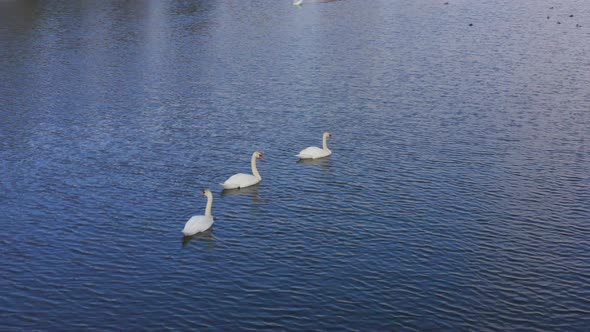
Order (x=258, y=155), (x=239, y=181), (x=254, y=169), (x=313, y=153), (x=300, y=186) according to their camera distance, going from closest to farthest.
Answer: (x=239, y=181) < (x=300, y=186) < (x=254, y=169) < (x=258, y=155) < (x=313, y=153)

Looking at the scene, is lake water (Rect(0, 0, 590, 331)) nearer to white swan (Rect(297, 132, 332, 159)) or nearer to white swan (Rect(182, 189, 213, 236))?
white swan (Rect(182, 189, 213, 236))

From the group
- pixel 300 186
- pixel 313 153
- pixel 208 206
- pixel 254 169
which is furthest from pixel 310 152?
pixel 208 206

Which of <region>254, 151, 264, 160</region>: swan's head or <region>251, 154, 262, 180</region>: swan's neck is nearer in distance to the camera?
<region>251, 154, 262, 180</region>: swan's neck

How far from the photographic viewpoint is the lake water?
30625 millimetres

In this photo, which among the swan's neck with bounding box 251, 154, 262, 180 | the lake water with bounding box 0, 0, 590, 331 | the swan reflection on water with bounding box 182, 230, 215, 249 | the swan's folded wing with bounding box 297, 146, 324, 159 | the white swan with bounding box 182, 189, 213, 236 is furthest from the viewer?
the swan's folded wing with bounding box 297, 146, 324, 159

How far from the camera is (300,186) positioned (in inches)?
1741

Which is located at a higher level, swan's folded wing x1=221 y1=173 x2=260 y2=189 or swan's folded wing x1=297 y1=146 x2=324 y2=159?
swan's folded wing x1=297 y1=146 x2=324 y2=159

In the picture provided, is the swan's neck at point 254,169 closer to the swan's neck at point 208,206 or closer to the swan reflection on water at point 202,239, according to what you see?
the swan's neck at point 208,206

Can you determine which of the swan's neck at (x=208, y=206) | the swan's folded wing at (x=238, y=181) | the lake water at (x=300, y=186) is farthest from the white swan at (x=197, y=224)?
the swan's folded wing at (x=238, y=181)

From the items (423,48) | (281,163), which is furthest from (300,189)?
(423,48)

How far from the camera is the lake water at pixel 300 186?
30625mm

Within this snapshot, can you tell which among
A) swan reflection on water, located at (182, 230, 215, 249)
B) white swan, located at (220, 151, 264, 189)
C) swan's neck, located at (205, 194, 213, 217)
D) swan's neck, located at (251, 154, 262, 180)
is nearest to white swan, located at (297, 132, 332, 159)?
swan's neck, located at (251, 154, 262, 180)

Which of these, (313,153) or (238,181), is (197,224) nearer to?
(238,181)

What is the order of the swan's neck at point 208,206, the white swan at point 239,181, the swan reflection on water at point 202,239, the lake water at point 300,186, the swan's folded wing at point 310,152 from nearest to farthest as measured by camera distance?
the lake water at point 300,186 < the swan reflection on water at point 202,239 < the swan's neck at point 208,206 < the white swan at point 239,181 < the swan's folded wing at point 310,152
